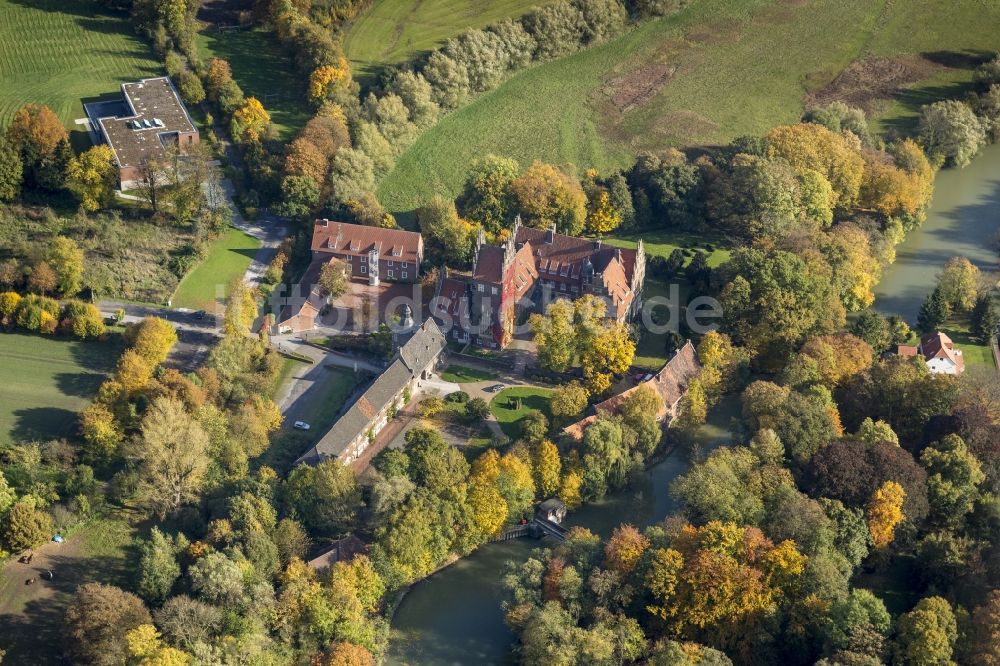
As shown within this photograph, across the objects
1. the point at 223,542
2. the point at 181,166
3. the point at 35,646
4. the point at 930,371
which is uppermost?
the point at 181,166

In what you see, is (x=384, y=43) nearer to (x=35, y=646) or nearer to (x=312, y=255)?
(x=312, y=255)

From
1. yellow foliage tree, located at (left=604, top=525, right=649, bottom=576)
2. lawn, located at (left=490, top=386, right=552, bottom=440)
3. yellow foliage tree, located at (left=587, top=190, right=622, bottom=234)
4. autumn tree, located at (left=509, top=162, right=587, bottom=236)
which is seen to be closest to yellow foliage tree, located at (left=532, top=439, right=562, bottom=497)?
lawn, located at (left=490, top=386, right=552, bottom=440)

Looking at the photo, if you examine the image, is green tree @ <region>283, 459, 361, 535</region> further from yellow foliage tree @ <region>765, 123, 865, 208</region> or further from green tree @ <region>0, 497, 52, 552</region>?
yellow foliage tree @ <region>765, 123, 865, 208</region>

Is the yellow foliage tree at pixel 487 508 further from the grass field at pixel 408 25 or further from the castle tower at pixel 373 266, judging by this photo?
the grass field at pixel 408 25

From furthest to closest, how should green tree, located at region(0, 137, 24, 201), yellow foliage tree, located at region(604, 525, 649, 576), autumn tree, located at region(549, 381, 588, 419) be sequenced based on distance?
green tree, located at region(0, 137, 24, 201), autumn tree, located at region(549, 381, 588, 419), yellow foliage tree, located at region(604, 525, 649, 576)

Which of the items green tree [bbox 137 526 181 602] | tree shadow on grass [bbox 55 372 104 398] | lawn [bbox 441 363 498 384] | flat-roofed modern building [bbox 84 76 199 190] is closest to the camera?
green tree [bbox 137 526 181 602]

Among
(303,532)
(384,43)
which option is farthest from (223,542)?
(384,43)
